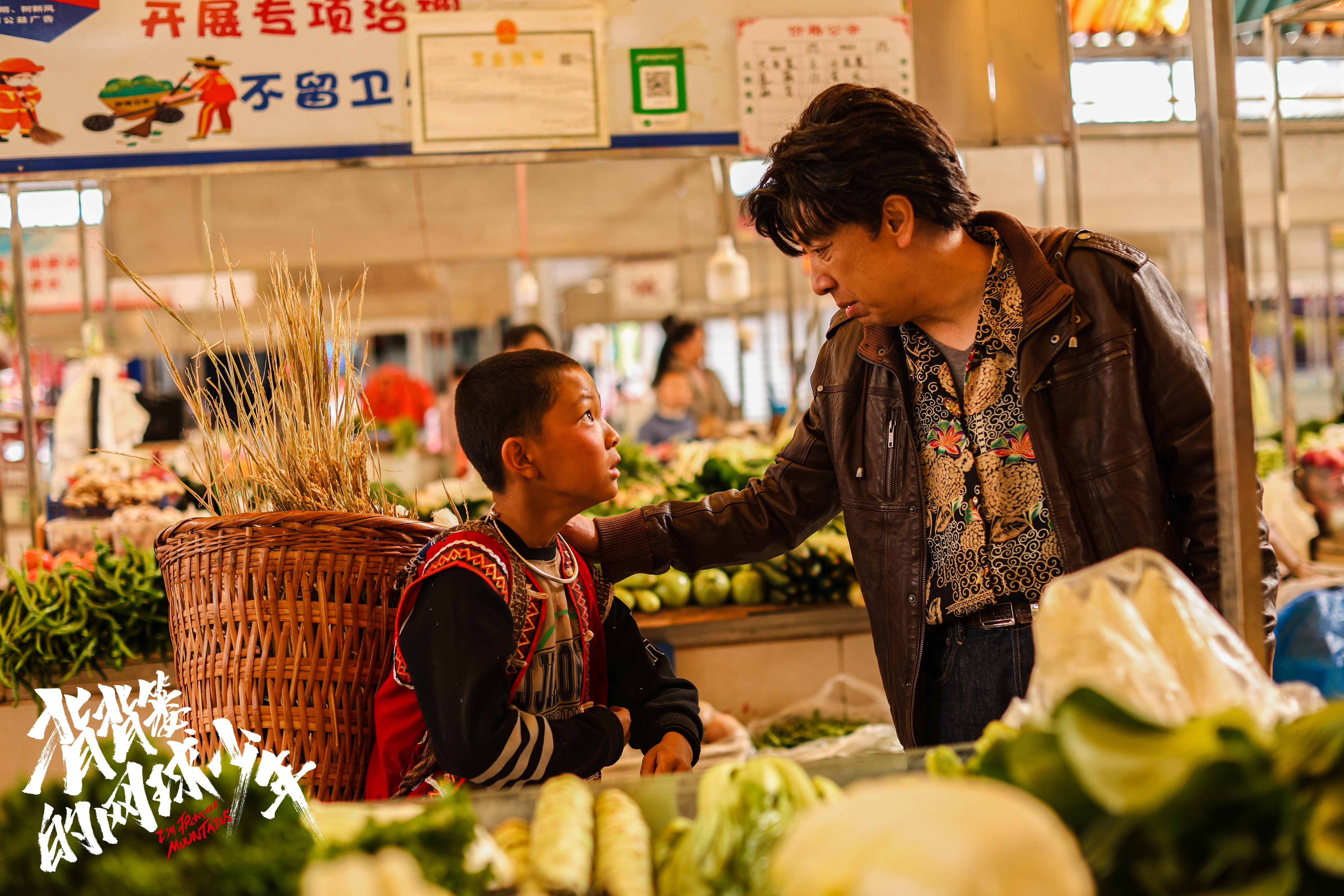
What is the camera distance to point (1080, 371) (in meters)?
1.60

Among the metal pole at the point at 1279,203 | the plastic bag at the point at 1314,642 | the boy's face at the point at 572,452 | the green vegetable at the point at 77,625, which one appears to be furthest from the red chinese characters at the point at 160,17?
the metal pole at the point at 1279,203

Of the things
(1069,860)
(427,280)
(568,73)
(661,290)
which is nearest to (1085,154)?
(661,290)

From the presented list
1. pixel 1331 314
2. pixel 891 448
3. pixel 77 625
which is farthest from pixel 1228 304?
pixel 1331 314

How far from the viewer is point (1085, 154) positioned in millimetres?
10602

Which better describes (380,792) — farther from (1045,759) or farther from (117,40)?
(117,40)

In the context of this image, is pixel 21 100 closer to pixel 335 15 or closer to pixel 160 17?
pixel 160 17

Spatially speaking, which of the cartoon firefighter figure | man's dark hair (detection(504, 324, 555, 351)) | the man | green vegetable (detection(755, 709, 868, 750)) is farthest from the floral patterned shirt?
man's dark hair (detection(504, 324, 555, 351))

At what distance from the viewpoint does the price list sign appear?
2568 mm

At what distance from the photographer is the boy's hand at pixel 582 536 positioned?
1.87 meters

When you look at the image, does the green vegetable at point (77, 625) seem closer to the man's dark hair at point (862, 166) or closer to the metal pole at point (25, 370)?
the metal pole at point (25, 370)

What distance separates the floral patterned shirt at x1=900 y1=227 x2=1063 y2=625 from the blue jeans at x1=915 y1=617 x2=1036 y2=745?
47 millimetres

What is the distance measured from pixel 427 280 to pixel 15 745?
7.71m

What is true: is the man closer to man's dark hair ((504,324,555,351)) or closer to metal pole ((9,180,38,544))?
metal pole ((9,180,38,544))

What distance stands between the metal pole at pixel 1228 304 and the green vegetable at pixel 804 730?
186 cm
